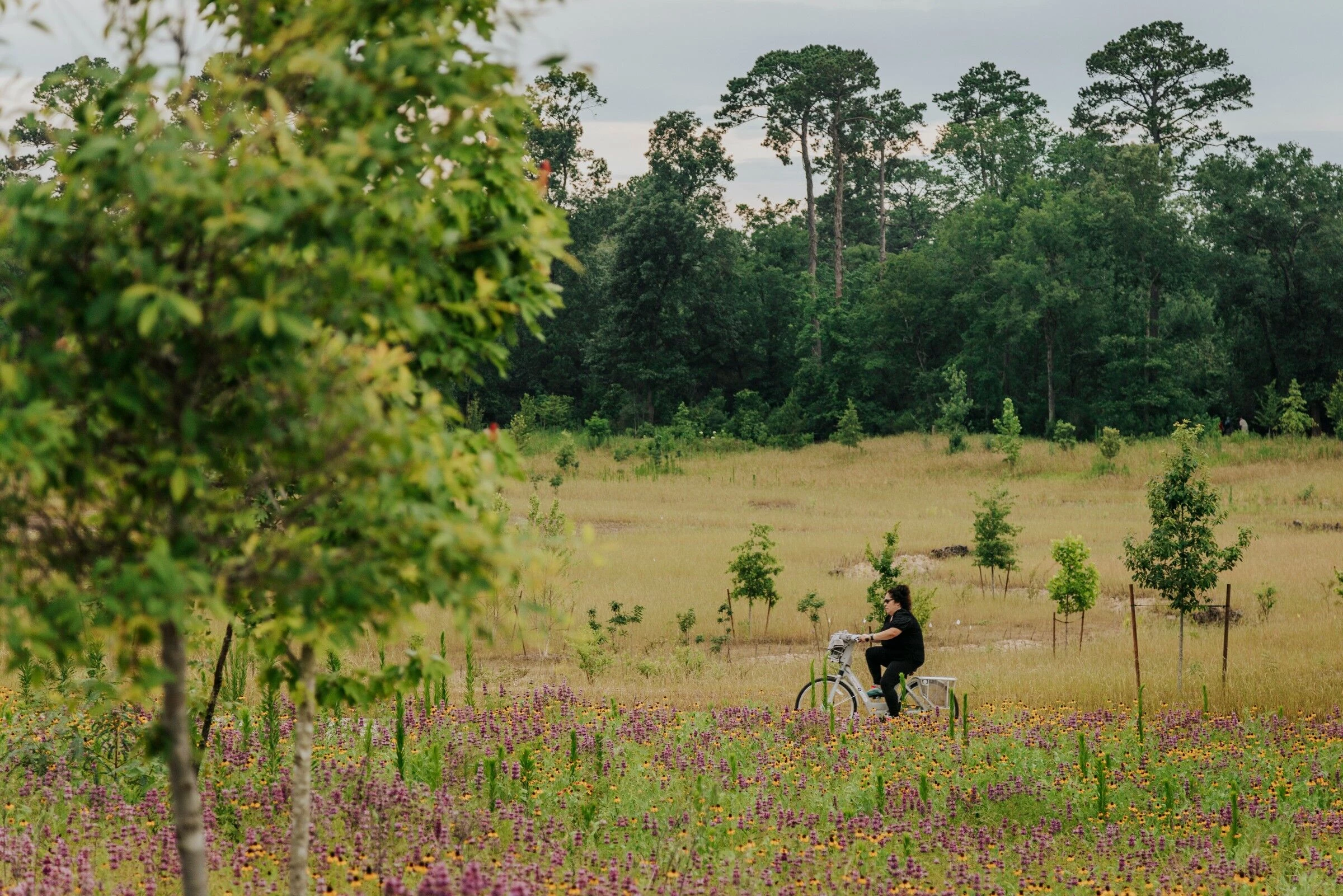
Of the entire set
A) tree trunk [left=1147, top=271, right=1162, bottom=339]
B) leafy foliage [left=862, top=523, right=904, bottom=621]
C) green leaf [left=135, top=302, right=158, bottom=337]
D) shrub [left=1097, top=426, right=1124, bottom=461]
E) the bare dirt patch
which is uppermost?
tree trunk [left=1147, top=271, right=1162, bottom=339]

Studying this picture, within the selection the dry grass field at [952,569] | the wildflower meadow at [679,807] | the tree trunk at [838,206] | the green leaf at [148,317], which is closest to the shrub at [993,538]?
the dry grass field at [952,569]

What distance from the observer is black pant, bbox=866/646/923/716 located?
463 inches

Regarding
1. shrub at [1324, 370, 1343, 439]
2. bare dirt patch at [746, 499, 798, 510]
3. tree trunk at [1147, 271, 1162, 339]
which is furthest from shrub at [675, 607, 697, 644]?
tree trunk at [1147, 271, 1162, 339]

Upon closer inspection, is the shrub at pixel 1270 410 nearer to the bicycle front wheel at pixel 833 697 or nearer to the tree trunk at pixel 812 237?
the tree trunk at pixel 812 237

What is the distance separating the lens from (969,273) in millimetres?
57781

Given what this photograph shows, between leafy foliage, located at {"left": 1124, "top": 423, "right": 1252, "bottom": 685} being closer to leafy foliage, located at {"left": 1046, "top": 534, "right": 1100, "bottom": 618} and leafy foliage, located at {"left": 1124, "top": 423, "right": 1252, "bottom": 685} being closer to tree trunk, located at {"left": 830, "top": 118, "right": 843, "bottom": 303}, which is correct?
leafy foliage, located at {"left": 1046, "top": 534, "right": 1100, "bottom": 618}

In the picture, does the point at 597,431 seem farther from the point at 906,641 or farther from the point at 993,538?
the point at 906,641

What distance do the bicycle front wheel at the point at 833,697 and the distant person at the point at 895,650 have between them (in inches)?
13.3

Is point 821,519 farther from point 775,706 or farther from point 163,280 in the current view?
point 163,280

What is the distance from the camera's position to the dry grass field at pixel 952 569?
43.4 feet

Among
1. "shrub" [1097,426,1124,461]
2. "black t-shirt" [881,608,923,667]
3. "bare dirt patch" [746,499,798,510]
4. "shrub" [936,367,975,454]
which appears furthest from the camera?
"shrub" [936,367,975,454]

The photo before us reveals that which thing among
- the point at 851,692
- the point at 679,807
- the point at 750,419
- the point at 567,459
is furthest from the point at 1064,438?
the point at 679,807

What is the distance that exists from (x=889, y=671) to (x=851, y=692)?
461 mm

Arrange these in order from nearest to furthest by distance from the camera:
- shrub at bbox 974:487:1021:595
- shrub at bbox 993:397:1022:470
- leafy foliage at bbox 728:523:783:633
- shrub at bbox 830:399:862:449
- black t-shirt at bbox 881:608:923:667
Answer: black t-shirt at bbox 881:608:923:667, leafy foliage at bbox 728:523:783:633, shrub at bbox 974:487:1021:595, shrub at bbox 993:397:1022:470, shrub at bbox 830:399:862:449
